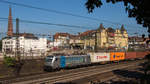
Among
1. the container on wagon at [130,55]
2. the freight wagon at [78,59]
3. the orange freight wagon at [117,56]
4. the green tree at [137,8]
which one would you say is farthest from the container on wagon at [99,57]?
the green tree at [137,8]

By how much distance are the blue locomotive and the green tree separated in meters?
19.3

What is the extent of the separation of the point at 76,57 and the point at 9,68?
11078 millimetres

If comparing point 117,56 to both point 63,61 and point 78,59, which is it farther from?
point 63,61

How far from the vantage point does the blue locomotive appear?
951 inches

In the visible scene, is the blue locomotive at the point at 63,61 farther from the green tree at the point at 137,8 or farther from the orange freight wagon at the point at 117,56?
the green tree at the point at 137,8

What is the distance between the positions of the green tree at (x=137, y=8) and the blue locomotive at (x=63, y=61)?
19.3 m

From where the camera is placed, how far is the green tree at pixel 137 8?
465cm

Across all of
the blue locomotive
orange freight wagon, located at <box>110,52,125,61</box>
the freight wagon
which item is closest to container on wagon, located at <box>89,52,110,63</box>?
the freight wagon

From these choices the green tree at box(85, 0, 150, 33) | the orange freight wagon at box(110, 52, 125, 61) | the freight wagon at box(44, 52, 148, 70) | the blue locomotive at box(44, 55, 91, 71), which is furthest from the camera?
the orange freight wagon at box(110, 52, 125, 61)

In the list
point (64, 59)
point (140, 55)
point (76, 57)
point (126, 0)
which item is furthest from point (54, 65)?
point (140, 55)

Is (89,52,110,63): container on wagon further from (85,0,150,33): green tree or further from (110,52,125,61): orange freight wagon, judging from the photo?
(85,0,150,33): green tree

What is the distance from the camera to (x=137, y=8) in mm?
5113

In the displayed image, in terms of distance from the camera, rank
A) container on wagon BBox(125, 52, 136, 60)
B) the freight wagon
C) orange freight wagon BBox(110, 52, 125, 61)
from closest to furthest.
A: the freight wagon, orange freight wagon BBox(110, 52, 125, 61), container on wagon BBox(125, 52, 136, 60)

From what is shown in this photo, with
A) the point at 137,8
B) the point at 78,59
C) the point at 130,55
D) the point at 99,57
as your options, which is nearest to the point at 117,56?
the point at 130,55
